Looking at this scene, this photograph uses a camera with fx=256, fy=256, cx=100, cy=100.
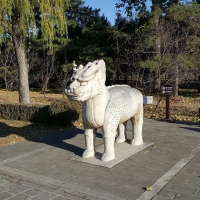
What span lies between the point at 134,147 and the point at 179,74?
8776 mm

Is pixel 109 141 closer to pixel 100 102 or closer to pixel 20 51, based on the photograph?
pixel 100 102

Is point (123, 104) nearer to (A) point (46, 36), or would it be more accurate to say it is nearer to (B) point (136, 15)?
(A) point (46, 36)

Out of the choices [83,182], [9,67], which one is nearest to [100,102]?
[83,182]

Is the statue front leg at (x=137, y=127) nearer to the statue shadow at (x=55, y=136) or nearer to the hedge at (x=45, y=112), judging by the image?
the statue shadow at (x=55, y=136)

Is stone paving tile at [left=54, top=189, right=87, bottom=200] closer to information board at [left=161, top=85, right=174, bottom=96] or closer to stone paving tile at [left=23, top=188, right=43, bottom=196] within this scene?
stone paving tile at [left=23, top=188, right=43, bottom=196]

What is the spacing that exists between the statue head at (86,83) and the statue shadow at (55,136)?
67.4 inches

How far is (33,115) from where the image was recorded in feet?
30.6

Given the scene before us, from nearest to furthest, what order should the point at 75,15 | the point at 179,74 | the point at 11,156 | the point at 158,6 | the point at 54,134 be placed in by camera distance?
the point at 11,156, the point at 54,134, the point at 179,74, the point at 158,6, the point at 75,15

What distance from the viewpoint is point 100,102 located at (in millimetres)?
4586

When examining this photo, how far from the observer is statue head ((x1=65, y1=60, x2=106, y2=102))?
13.7 ft

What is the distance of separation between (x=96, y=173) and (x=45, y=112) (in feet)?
16.7

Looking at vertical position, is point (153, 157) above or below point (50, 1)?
below

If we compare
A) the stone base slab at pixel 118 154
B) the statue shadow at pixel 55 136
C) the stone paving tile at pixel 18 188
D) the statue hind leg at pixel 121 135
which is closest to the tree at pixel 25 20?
the statue shadow at pixel 55 136

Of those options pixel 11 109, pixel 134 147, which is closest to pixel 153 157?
pixel 134 147
